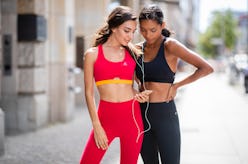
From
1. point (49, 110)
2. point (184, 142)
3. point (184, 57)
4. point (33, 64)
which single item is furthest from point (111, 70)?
point (49, 110)

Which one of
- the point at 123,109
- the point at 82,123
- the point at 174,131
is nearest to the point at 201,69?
the point at 174,131

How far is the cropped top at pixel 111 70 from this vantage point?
336cm

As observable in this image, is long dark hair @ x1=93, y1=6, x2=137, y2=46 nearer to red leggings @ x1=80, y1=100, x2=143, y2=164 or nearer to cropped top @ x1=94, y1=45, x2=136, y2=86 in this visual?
cropped top @ x1=94, y1=45, x2=136, y2=86

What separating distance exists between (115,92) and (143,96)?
0.25 m

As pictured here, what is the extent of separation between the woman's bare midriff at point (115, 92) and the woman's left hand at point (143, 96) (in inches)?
3.1

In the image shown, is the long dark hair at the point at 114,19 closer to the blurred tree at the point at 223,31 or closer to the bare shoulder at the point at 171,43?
the bare shoulder at the point at 171,43

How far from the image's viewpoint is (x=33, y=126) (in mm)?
9070

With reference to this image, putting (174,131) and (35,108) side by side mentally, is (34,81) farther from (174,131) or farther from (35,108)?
(174,131)

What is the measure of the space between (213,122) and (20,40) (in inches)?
176

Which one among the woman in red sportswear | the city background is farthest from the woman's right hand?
the city background

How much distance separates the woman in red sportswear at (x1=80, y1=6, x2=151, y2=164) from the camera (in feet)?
11.0

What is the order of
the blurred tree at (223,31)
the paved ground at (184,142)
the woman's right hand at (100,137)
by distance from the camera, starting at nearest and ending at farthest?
the woman's right hand at (100,137) → the paved ground at (184,142) → the blurred tree at (223,31)

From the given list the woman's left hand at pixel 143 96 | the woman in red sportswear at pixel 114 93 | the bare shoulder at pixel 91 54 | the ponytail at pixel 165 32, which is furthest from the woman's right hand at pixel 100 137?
the ponytail at pixel 165 32

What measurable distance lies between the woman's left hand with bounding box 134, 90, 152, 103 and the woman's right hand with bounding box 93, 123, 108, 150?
0.36 meters
